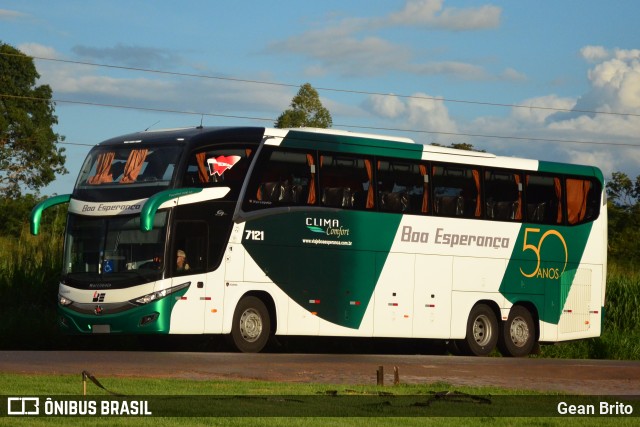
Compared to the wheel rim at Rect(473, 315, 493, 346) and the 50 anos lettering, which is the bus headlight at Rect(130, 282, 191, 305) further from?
the 50 anos lettering

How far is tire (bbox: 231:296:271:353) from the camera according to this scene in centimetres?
2409

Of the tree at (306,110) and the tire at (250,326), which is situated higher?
the tree at (306,110)

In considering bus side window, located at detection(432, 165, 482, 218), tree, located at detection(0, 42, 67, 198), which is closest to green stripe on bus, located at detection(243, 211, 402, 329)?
bus side window, located at detection(432, 165, 482, 218)

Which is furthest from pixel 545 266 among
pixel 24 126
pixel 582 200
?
pixel 24 126

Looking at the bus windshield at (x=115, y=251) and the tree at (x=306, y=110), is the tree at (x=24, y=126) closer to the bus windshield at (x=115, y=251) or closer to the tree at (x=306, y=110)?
the tree at (x=306, y=110)

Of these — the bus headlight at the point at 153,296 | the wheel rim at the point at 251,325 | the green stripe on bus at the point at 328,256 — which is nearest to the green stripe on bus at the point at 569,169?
the green stripe on bus at the point at 328,256

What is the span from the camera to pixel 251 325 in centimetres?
2434

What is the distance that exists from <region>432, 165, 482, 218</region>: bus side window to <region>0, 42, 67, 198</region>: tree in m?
45.9

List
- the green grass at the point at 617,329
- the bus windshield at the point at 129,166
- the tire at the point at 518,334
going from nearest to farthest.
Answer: the bus windshield at the point at 129,166 < the tire at the point at 518,334 < the green grass at the point at 617,329

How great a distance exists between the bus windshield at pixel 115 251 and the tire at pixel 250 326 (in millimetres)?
1960

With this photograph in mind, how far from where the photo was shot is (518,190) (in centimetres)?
2831

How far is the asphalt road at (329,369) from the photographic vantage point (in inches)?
690

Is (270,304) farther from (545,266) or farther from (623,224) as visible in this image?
(623,224)

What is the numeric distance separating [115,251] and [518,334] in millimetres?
9998
